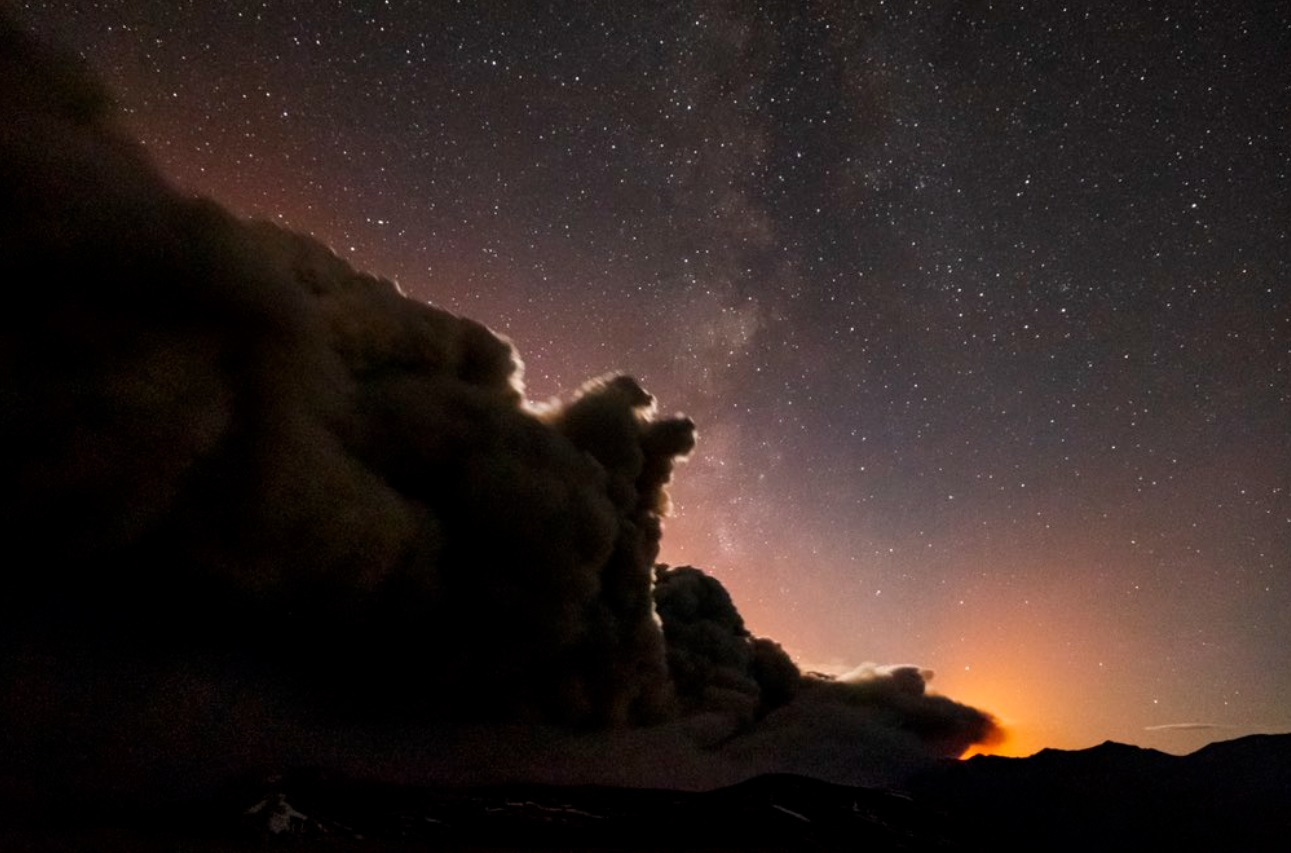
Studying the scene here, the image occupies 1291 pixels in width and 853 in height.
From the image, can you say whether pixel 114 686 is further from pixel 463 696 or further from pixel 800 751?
pixel 800 751

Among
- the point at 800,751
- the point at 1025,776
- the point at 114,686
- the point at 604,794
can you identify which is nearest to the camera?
the point at 114,686

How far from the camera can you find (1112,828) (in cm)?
1895

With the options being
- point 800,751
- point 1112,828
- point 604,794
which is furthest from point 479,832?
point 800,751

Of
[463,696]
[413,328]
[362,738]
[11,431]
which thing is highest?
[413,328]

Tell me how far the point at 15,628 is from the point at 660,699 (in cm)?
2058

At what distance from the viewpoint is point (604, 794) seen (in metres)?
17.5

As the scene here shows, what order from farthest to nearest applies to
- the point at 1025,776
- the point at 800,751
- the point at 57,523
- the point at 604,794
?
the point at 800,751 → the point at 1025,776 → the point at 604,794 → the point at 57,523

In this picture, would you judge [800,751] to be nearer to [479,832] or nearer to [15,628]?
[479,832]

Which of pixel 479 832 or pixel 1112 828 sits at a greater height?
pixel 1112 828

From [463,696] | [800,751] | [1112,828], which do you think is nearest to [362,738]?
[463,696]

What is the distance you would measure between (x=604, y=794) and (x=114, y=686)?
1220cm

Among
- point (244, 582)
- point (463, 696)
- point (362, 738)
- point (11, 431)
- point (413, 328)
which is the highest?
point (413, 328)

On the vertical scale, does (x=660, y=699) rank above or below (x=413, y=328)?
below

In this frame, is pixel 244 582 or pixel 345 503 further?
pixel 345 503
